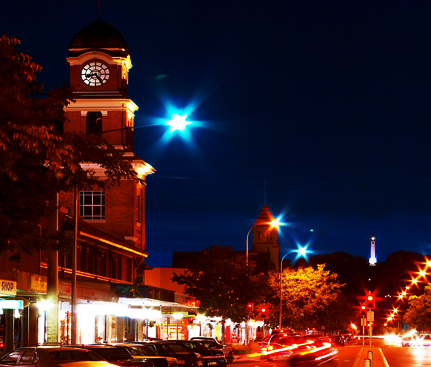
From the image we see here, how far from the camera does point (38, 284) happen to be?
103 feet

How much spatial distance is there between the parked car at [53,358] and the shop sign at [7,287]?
7.89 m

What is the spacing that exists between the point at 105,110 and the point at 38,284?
31637 mm

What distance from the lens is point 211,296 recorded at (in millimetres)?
58750

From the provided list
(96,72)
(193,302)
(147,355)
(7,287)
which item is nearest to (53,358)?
(147,355)

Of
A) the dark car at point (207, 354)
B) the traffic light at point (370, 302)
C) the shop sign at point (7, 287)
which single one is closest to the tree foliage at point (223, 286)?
the traffic light at point (370, 302)

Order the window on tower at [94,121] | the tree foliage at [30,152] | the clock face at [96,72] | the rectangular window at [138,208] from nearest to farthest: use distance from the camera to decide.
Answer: the tree foliage at [30,152]
the clock face at [96,72]
the window on tower at [94,121]
the rectangular window at [138,208]

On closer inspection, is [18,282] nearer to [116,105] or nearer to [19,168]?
[19,168]

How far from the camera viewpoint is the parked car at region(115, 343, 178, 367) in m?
25.7

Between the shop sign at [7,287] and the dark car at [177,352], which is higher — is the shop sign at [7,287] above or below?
above

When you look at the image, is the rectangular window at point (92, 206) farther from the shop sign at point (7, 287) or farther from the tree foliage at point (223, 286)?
the shop sign at point (7, 287)

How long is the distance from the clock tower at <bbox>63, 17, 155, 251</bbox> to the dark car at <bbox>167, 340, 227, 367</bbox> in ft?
90.0

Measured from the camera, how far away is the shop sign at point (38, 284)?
1214 inches

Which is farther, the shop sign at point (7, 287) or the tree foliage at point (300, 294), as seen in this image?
the tree foliage at point (300, 294)

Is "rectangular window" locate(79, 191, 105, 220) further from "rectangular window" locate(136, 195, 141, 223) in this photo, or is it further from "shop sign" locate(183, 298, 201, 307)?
"shop sign" locate(183, 298, 201, 307)
